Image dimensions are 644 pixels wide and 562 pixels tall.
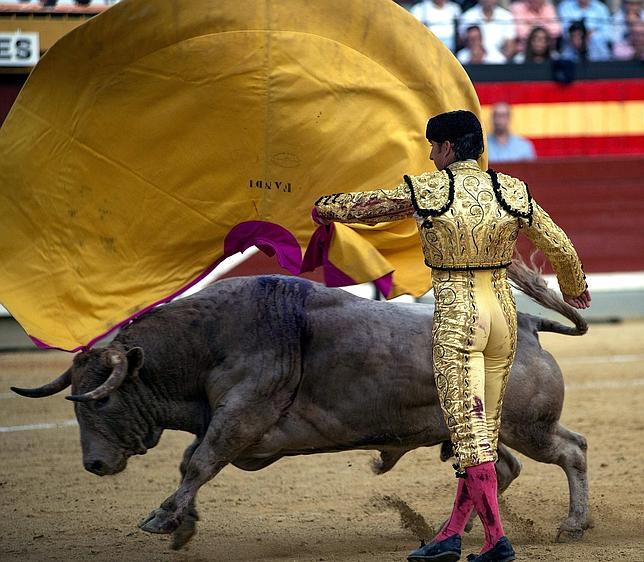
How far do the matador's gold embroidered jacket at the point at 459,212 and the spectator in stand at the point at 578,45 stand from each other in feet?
26.9

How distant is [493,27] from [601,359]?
3.82 meters

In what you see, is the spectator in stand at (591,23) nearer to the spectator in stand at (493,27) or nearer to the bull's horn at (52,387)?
the spectator in stand at (493,27)

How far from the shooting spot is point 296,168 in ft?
14.4

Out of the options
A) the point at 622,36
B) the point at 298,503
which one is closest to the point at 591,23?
the point at 622,36

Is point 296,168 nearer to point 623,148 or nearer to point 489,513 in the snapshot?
point 489,513

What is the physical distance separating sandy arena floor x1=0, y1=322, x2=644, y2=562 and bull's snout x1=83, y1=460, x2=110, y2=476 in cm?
32

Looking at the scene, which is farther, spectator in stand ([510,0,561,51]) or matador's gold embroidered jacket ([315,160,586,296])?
spectator in stand ([510,0,561,51])

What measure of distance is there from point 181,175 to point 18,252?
0.69m

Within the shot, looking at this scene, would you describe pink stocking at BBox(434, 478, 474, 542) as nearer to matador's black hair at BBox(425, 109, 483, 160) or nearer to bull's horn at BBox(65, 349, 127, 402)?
matador's black hair at BBox(425, 109, 483, 160)

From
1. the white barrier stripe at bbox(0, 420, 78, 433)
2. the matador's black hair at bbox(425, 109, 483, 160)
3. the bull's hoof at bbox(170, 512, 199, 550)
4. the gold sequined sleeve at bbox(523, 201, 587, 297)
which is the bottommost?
the white barrier stripe at bbox(0, 420, 78, 433)

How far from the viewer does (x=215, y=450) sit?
13.8 feet

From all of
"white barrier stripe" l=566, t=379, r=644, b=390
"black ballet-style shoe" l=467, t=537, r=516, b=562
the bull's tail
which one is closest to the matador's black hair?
the bull's tail

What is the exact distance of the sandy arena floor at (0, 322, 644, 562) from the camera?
4.52 m

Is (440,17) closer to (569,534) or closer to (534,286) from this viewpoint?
(534,286)
